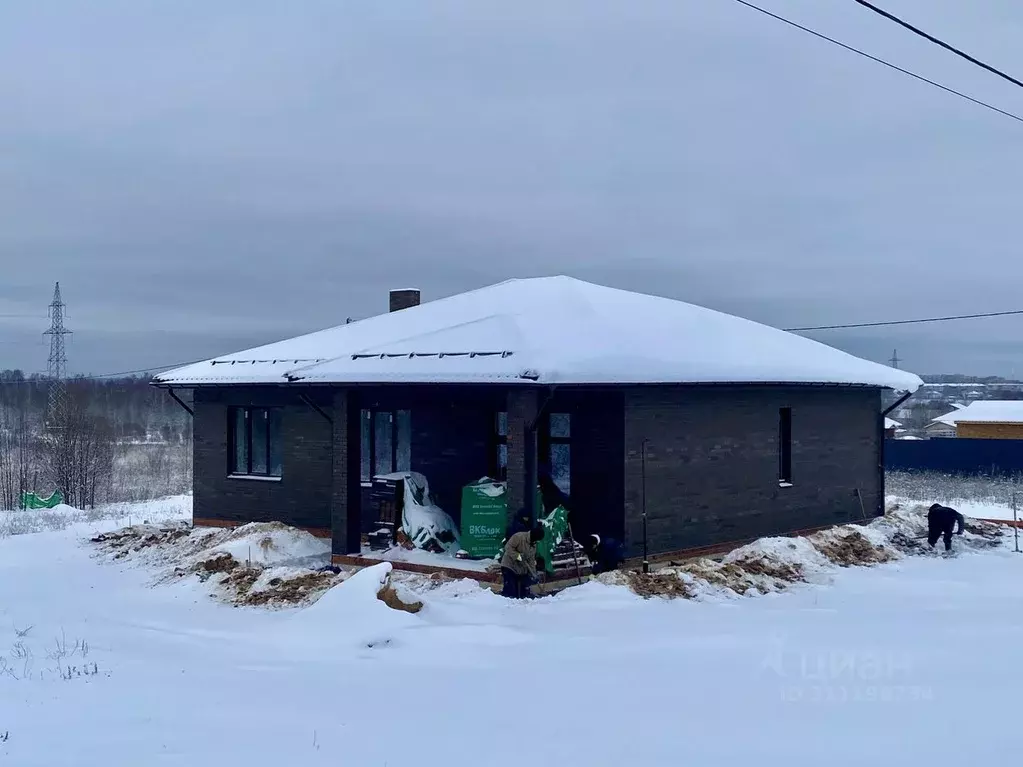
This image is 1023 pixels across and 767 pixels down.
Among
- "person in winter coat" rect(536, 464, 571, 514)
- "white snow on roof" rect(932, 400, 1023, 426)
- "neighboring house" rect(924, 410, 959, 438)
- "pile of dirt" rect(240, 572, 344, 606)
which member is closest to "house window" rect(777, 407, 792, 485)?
"person in winter coat" rect(536, 464, 571, 514)

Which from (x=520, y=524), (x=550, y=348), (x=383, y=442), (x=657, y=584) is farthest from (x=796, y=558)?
(x=383, y=442)

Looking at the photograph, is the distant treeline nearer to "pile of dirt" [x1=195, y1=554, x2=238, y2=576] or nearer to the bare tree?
the bare tree

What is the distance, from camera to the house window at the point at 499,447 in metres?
14.7

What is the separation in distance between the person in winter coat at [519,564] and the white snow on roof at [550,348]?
203 cm

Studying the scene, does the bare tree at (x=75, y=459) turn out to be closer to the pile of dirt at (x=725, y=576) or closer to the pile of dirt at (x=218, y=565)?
the pile of dirt at (x=218, y=565)

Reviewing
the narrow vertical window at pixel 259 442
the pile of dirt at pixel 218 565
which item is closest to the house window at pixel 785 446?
the pile of dirt at pixel 218 565

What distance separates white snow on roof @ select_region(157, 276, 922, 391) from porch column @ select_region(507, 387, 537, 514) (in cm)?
43

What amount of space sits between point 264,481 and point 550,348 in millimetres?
7362

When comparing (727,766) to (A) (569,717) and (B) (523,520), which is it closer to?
(A) (569,717)

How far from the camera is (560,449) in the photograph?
14.0 metres

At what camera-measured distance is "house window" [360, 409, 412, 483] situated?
52.5ft

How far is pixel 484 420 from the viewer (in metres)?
14.7

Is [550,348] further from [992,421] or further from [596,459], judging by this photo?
[992,421]

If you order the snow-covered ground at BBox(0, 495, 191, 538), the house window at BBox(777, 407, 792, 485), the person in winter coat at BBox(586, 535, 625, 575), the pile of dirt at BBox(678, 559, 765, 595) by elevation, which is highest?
the house window at BBox(777, 407, 792, 485)
